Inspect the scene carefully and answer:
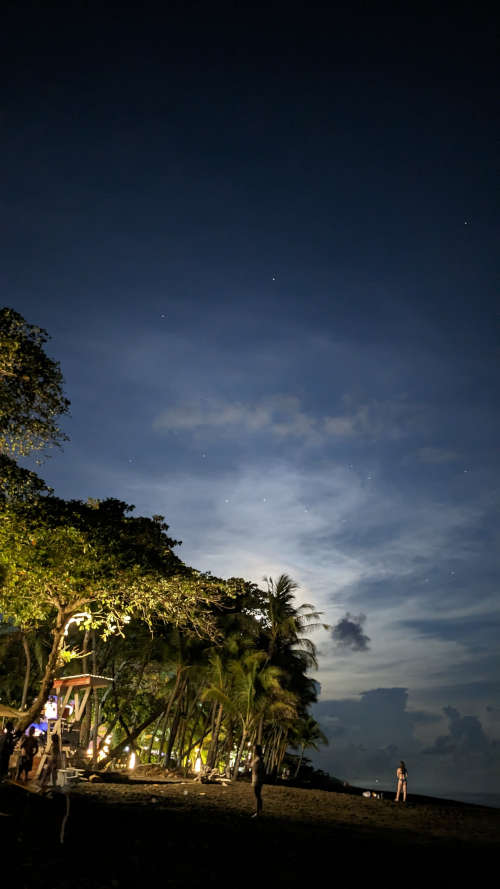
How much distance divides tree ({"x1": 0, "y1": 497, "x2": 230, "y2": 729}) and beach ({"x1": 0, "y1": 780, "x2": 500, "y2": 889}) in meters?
5.99

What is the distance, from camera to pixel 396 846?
1177cm

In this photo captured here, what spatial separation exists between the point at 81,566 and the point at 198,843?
11387 millimetres

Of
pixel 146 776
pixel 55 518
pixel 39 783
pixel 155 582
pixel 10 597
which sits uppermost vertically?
pixel 55 518

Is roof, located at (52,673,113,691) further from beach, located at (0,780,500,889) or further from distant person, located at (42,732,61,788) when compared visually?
distant person, located at (42,732,61,788)

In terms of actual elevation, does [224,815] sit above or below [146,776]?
above

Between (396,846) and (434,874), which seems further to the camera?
(396,846)

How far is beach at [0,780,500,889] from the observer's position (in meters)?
7.34

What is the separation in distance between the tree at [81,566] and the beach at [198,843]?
5991 mm

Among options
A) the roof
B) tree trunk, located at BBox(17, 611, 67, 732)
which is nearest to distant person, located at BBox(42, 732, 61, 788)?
tree trunk, located at BBox(17, 611, 67, 732)

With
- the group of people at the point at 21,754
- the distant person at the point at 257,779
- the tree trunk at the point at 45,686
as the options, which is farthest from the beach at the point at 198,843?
the tree trunk at the point at 45,686

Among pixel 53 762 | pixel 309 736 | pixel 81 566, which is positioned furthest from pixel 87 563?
pixel 309 736

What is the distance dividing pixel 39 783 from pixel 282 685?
24.1 m

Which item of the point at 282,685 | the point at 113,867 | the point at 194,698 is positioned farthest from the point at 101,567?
the point at 194,698

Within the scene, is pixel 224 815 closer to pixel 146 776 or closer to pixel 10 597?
pixel 10 597
